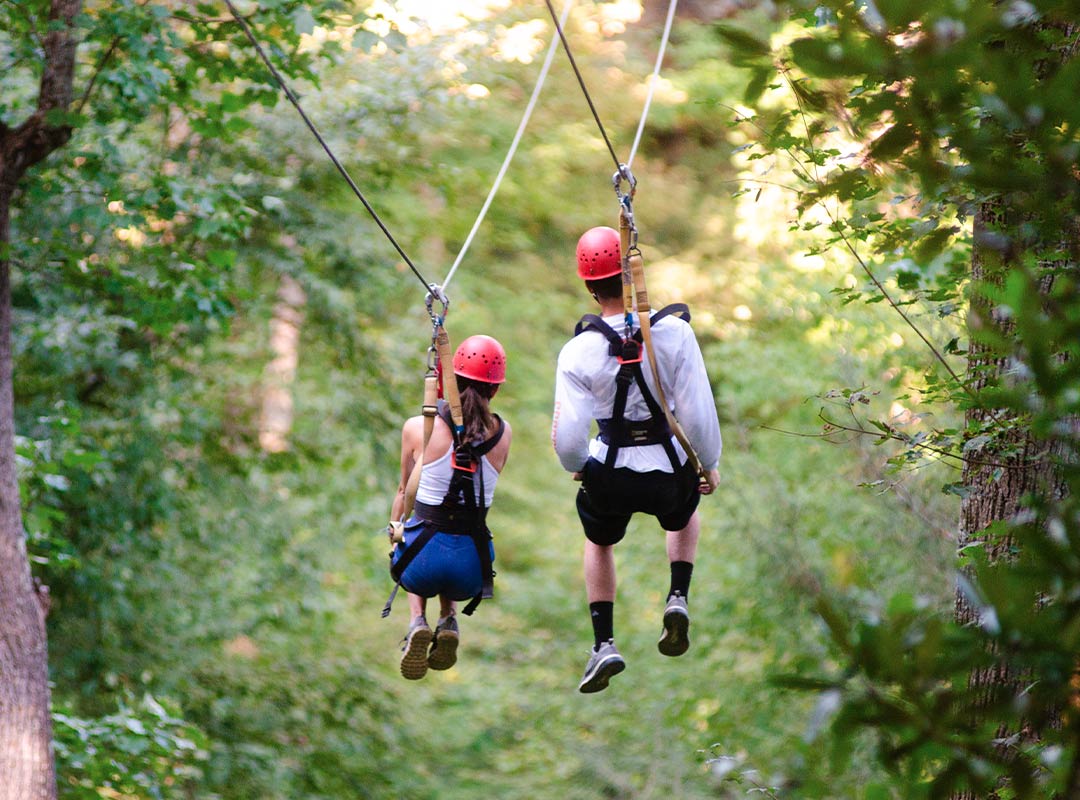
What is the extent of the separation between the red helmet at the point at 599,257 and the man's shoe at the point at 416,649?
4.69 feet

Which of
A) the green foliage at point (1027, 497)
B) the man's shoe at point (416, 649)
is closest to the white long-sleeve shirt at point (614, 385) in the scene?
the man's shoe at point (416, 649)

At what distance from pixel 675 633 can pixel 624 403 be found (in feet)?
2.77

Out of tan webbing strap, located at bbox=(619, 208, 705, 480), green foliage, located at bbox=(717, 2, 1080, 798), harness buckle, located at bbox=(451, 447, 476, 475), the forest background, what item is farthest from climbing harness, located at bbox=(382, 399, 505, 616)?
green foliage, located at bbox=(717, 2, 1080, 798)

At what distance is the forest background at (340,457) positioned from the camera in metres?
7.88

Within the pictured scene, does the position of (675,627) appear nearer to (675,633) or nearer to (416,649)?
(675,633)

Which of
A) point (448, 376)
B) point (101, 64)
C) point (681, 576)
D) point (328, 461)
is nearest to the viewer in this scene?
point (448, 376)

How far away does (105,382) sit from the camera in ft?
32.8

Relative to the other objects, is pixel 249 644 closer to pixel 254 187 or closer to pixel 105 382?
pixel 105 382

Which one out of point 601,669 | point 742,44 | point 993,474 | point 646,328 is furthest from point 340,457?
point 742,44

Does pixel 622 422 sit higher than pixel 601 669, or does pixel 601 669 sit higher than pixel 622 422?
pixel 622 422

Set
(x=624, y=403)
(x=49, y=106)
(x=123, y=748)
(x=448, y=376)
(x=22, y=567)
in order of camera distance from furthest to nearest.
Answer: (x=123, y=748), (x=49, y=106), (x=22, y=567), (x=448, y=376), (x=624, y=403)

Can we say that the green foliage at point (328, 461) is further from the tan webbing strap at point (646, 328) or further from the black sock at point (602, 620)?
the black sock at point (602, 620)

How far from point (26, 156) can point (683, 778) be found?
31.5 feet

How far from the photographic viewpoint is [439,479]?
4.67m
